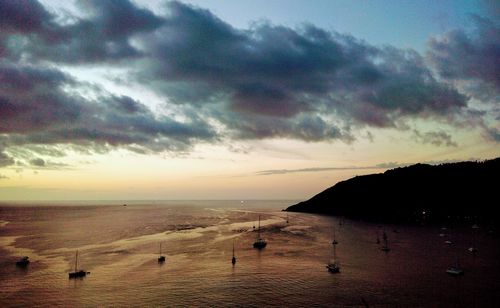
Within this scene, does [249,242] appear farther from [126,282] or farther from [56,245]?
[56,245]

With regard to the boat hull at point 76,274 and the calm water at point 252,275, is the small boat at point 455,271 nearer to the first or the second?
the calm water at point 252,275

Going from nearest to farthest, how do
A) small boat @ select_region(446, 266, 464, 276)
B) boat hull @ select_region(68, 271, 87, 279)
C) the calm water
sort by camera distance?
the calm water → small boat @ select_region(446, 266, 464, 276) → boat hull @ select_region(68, 271, 87, 279)

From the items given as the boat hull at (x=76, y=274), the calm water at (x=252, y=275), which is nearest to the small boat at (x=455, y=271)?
the calm water at (x=252, y=275)

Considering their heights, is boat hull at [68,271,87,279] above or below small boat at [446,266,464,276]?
below

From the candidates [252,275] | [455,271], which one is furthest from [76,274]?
[455,271]

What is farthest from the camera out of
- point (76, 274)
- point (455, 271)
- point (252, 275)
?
point (252, 275)

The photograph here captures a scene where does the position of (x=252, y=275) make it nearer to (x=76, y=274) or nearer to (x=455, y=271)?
(x=76, y=274)

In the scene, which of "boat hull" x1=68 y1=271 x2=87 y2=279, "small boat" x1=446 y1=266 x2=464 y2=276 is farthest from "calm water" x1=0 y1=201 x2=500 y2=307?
"boat hull" x1=68 y1=271 x2=87 y2=279

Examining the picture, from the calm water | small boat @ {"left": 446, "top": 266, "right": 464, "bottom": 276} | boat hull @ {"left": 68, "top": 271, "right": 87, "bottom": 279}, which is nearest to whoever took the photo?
the calm water

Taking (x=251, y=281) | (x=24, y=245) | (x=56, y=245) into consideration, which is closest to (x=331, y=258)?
(x=251, y=281)

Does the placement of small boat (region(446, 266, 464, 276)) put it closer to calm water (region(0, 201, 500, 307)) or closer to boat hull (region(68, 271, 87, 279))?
calm water (region(0, 201, 500, 307))

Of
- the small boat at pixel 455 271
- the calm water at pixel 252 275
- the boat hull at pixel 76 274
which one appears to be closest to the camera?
the calm water at pixel 252 275
